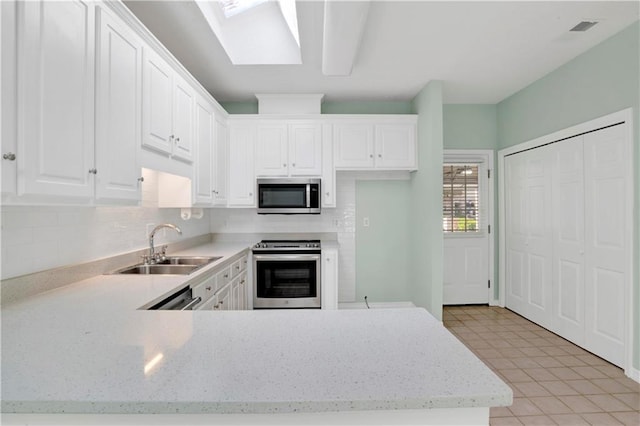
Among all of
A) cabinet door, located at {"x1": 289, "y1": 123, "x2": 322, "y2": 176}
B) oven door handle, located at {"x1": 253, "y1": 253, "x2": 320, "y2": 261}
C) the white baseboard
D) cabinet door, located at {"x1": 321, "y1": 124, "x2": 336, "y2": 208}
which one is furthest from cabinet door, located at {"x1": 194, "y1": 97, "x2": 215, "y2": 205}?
Result: the white baseboard

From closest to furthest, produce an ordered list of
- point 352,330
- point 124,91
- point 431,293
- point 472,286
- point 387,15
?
point 352,330 → point 124,91 → point 387,15 → point 431,293 → point 472,286

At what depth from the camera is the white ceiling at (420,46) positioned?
218 cm

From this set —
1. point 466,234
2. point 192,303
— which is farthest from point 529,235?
point 192,303

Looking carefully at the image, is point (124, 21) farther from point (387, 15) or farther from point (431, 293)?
point (431, 293)

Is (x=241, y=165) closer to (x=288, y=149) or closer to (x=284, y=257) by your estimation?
(x=288, y=149)

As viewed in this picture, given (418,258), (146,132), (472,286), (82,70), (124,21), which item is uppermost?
(124,21)

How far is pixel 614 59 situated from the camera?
2.55 metres

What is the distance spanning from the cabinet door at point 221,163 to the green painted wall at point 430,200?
223 centimetres

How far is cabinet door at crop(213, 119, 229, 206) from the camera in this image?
3.24m

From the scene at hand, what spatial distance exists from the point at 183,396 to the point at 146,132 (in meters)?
1.63

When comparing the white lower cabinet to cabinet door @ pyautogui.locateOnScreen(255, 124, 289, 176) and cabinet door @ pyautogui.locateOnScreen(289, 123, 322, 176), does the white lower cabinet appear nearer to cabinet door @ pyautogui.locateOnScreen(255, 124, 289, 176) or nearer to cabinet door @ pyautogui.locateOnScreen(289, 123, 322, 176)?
cabinet door @ pyautogui.locateOnScreen(255, 124, 289, 176)

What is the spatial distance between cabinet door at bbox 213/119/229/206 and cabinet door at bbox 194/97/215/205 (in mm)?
95

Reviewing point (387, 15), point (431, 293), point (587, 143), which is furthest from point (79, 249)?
point (587, 143)

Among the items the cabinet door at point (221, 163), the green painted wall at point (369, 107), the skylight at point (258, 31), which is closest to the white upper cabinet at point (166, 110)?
the skylight at point (258, 31)
